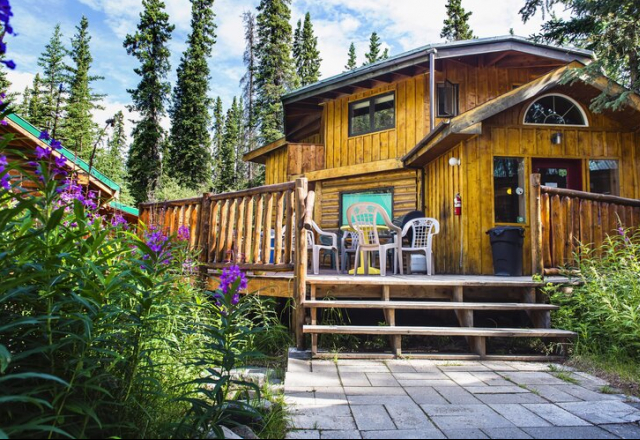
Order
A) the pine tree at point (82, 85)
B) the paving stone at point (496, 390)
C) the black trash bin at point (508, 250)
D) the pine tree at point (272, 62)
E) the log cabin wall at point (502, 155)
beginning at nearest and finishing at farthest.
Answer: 1. the paving stone at point (496, 390)
2. the black trash bin at point (508, 250)
3. the log cabin wall at point (502, 155)
4. the pine tree at point (272, 62)
5. the pine tree at point (82, 85)

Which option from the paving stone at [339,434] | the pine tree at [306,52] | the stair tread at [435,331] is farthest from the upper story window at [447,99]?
the pine tree at [306,52]

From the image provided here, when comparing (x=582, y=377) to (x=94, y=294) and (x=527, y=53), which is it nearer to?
(x=94, y=294)

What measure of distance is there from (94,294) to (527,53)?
34.6ft

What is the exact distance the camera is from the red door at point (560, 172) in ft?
25.1

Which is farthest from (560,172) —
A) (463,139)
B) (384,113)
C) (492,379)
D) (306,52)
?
(306,52)

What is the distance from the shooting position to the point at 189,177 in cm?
2434

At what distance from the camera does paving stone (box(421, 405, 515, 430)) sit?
6.82 feet

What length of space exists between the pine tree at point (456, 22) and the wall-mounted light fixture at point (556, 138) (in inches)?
753

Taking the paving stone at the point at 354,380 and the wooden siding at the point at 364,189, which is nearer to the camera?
the paving stone at the point at 354,380

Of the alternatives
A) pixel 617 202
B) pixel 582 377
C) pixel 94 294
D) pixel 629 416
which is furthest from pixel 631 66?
pixel 94 294

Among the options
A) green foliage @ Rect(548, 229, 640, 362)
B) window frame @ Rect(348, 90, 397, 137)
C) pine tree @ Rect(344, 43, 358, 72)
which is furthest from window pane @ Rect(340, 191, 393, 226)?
pine tree @ Rect(344, 43, 358, 72)

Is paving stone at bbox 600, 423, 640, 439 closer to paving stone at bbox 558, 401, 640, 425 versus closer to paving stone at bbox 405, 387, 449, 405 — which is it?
paving stone at bbox 558, 401, 640, 425

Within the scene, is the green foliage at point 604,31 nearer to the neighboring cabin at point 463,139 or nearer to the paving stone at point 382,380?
the neighboring cabin at point 463,139

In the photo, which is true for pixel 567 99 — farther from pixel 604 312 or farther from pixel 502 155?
pixel 604 312
